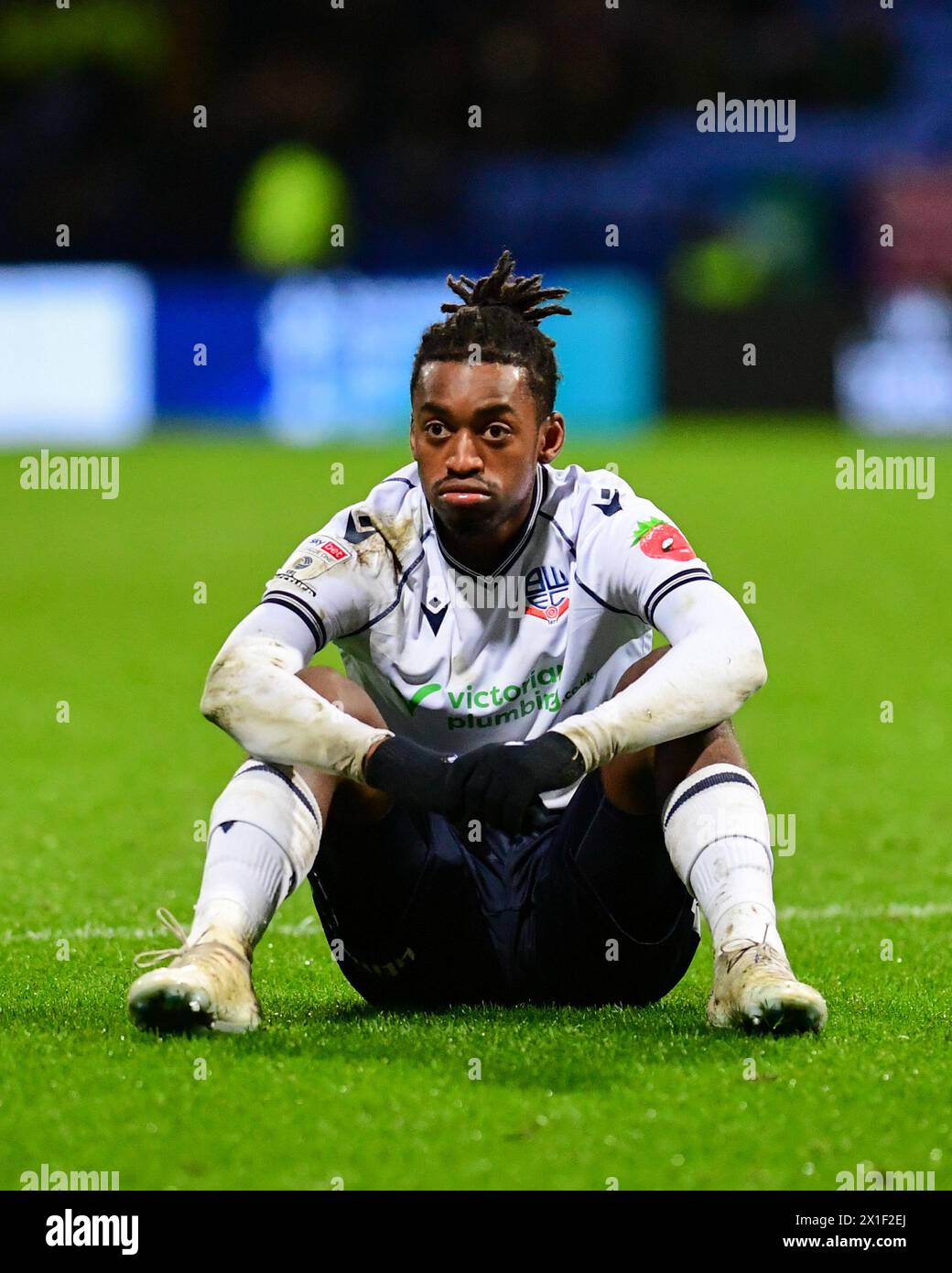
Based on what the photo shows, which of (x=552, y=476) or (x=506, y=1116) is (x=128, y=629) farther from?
(x=506, y=1116)

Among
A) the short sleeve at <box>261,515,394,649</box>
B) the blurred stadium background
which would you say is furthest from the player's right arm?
the blurred stadium background

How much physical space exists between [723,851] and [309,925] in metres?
2.16

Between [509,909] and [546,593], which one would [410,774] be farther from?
[546,593]

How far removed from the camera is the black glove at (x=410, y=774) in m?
4.07

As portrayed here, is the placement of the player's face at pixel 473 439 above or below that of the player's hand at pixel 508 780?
above

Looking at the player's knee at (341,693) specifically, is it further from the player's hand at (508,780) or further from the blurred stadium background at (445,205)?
the blurred stadium background at (445,205)

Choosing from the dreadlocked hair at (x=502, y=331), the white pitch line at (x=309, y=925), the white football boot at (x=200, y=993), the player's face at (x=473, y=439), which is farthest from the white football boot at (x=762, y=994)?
the white pitch line at (x=309, y=925)

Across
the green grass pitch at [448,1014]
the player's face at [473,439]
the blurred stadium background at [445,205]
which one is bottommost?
the green grass pitch at [448,1014]

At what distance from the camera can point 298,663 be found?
4414 mm

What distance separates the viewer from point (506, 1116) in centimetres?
378

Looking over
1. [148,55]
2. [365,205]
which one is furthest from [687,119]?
[148,55]

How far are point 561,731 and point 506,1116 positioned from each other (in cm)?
78

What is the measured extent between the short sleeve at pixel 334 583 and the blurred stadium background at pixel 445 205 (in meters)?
18.5

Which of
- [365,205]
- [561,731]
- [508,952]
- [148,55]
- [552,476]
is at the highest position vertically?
[148,55]
